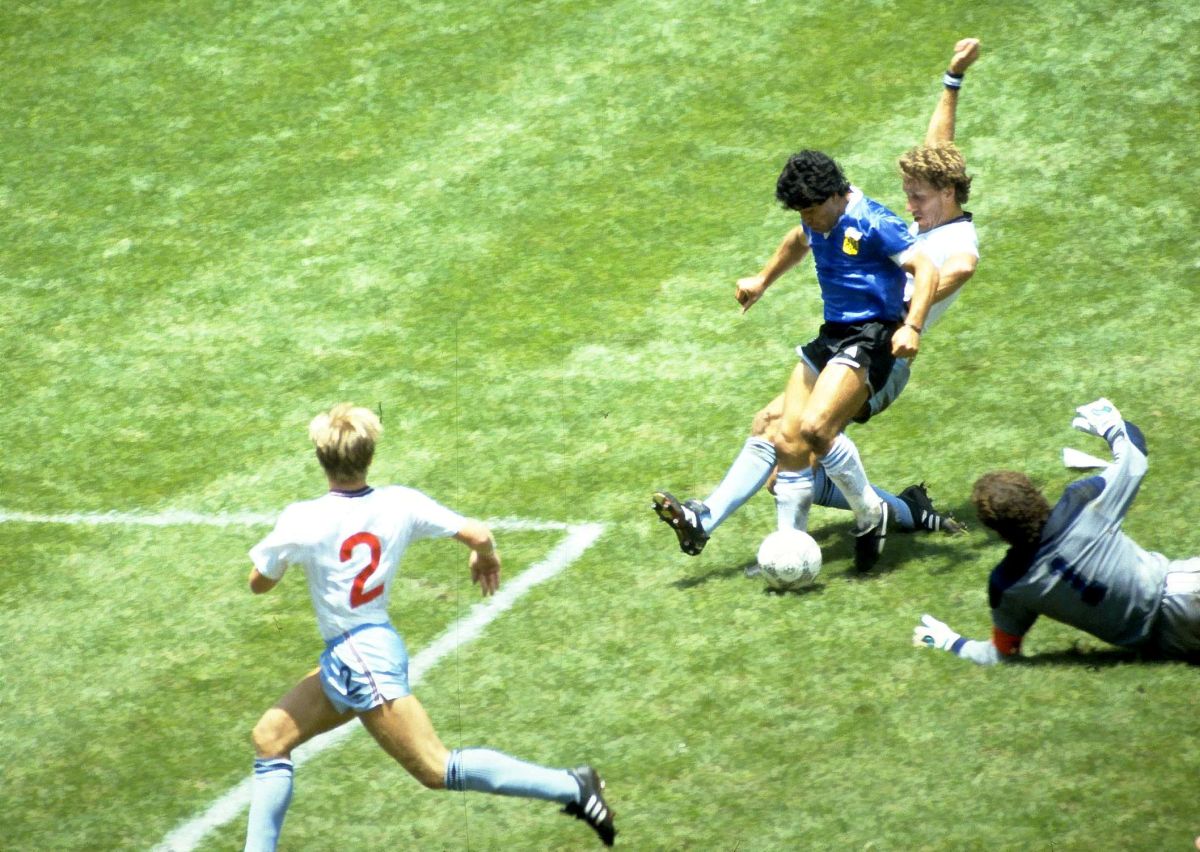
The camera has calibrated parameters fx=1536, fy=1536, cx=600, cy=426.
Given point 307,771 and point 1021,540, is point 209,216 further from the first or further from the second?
point 1021,540

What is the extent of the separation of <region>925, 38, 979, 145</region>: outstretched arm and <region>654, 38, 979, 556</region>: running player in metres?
0.63

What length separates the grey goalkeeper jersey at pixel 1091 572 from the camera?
21.7 feet

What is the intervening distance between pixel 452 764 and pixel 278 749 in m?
0.71

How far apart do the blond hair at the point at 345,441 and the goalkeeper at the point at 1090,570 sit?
8.57 feet

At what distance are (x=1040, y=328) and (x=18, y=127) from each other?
9.64 meters

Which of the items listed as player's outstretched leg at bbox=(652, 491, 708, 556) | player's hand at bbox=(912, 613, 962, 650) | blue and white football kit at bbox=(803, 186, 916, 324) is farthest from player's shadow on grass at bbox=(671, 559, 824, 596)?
blue and white football kit at bbox=(803, 186, 916, 324)

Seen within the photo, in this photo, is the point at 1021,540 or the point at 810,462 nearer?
the point at 1021,540

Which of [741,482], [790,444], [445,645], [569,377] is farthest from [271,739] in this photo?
[569,377]

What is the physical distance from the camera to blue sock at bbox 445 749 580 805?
19.9ft

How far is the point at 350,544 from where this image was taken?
238 inches

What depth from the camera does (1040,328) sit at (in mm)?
10648

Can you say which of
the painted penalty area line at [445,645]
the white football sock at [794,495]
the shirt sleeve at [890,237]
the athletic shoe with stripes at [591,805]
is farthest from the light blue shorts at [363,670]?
the shirt sleeve at [890,237]

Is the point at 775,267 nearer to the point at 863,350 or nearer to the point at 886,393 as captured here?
the point at 863,350

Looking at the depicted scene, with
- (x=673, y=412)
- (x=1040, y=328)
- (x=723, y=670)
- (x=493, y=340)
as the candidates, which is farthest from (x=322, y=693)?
(x=1040, y=328)
